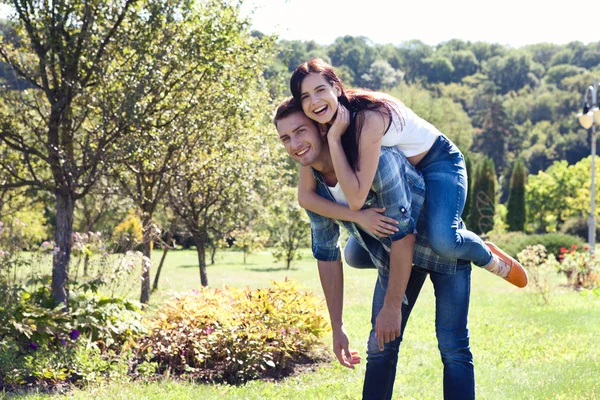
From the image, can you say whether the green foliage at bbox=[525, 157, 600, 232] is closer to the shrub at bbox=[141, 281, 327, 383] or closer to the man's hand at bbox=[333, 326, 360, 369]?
the shrub at bbox=[141, 281, 327, 383]

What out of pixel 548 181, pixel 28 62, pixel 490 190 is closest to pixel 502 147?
Result: pixel 548 181

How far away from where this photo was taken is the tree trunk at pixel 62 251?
7.54 metres

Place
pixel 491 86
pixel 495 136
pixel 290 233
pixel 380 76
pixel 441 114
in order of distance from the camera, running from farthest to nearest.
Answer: pixel 491 86 → pixel 380 76 → pixel 495 136 → pixel 441 114 → pixel 290 233

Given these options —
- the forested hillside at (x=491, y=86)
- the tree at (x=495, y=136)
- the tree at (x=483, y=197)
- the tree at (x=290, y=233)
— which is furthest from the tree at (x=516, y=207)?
the tree at (x=495, y=136)

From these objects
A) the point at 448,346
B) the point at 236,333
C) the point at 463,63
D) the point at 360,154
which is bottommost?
the point at 236,333

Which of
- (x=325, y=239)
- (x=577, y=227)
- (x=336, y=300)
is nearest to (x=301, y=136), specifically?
(x=325, y=239)

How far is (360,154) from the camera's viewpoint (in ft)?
10.3

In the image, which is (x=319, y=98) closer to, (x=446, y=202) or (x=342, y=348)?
(x=446, y=202)

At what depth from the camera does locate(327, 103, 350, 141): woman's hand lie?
3.17 meters

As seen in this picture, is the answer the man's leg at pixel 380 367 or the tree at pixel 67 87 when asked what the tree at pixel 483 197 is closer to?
the tree at pixel 67 87

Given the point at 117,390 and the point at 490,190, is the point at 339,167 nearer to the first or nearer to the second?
the point at 117,390

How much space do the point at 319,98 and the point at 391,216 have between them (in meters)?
0.65

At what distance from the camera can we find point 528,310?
1105 cm

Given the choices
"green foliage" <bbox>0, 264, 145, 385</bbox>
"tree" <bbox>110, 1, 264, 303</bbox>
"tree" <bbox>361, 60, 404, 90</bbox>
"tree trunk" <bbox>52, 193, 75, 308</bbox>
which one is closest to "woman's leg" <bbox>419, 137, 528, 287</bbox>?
"green foliage" <bbox>0, 264, 145, 385</bbox>
